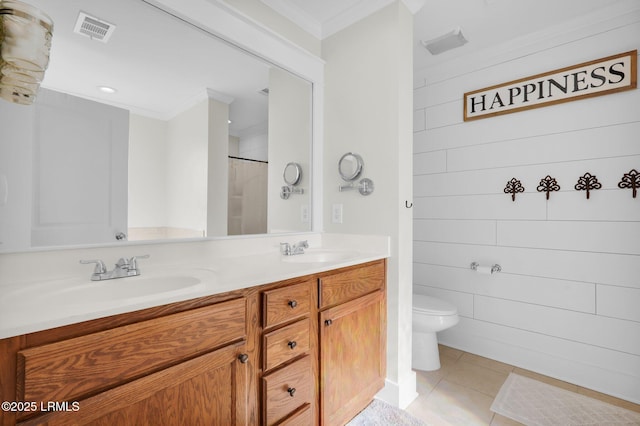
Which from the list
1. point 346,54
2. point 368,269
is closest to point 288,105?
point 346,54

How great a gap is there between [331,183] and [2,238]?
157 cm

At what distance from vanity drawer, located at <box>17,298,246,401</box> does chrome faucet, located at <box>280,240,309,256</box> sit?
2.44ft

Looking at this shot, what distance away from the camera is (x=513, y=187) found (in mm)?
2217

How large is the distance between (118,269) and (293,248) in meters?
0.88

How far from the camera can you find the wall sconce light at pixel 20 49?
482mm

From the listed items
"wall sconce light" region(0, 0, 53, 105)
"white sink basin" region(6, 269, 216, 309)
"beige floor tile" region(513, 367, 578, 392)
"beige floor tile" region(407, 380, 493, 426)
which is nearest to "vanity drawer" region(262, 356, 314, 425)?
"white sink basin" region(6, 269, 216, 309)

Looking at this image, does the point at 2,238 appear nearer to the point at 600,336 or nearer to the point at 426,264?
the point at 426,264

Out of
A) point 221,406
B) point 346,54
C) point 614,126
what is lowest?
point 221,406

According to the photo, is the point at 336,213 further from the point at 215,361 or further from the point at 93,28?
the point at 93,28

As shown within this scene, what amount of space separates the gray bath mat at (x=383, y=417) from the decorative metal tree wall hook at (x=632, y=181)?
1805mm

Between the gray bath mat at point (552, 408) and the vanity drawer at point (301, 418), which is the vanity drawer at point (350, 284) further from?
the gray bath mat at point (552, 408)

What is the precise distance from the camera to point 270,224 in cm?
187

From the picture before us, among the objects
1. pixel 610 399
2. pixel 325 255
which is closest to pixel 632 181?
pixel 610 399

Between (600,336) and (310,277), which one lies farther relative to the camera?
(600,336)
